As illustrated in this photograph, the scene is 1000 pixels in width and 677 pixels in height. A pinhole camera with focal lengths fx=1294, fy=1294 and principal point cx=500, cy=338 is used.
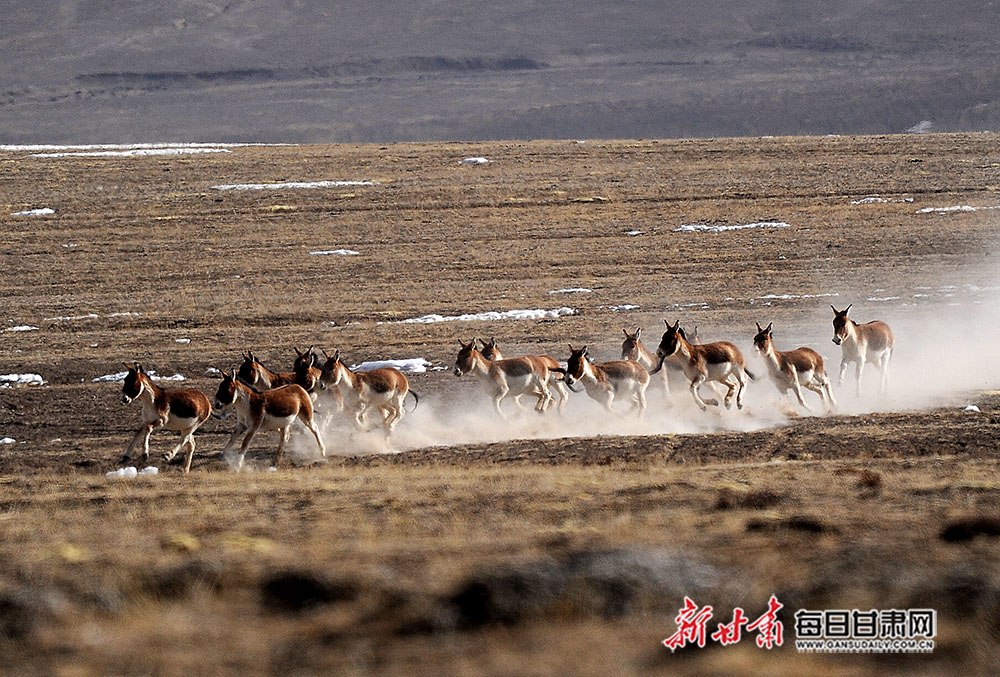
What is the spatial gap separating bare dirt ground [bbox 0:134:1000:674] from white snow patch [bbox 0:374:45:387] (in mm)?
408

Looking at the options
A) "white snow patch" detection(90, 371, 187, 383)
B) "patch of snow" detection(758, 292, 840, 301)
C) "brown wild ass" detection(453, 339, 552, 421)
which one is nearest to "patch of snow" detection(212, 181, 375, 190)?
"patch of snow" detection(758, 292, 840, 301)

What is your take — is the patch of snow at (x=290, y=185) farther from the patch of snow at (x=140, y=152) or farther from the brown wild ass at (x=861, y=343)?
the brown wild ass at (x=861, y=343)

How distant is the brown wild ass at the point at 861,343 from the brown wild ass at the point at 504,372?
469 centimetres

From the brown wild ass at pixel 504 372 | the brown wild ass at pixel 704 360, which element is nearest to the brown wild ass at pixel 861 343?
the brown wild ass at pixel 704 360

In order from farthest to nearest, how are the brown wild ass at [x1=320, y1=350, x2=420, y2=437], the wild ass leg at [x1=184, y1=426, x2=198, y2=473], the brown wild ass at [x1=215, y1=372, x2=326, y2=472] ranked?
the brown wild ass at [x1=320, y1=350, x2=420, y2=437]
the brown wild ass at [x1=215, y1=372, x2=326, y2=472]
the wild ass leg at [x1=184, y1=426, x2=198, y2=473]

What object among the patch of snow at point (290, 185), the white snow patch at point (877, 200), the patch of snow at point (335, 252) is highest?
the patch of snow at point (290, 185)

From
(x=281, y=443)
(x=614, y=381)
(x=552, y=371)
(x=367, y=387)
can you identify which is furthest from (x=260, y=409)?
(x=614, y=381)

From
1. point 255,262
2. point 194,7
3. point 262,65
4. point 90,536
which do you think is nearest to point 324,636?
point 90,536

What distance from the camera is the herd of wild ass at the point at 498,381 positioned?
1534 cm

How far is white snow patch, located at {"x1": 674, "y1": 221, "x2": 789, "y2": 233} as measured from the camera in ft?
127

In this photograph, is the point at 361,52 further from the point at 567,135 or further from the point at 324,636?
the point at 324,636

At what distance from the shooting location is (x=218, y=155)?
56719 millimetres

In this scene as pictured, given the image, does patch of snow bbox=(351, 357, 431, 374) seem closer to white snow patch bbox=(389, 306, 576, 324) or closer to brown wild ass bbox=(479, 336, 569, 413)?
brown wild ass bbox=(479, 336, 569, 413)

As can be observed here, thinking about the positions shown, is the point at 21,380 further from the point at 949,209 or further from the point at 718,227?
the point at 949,209
